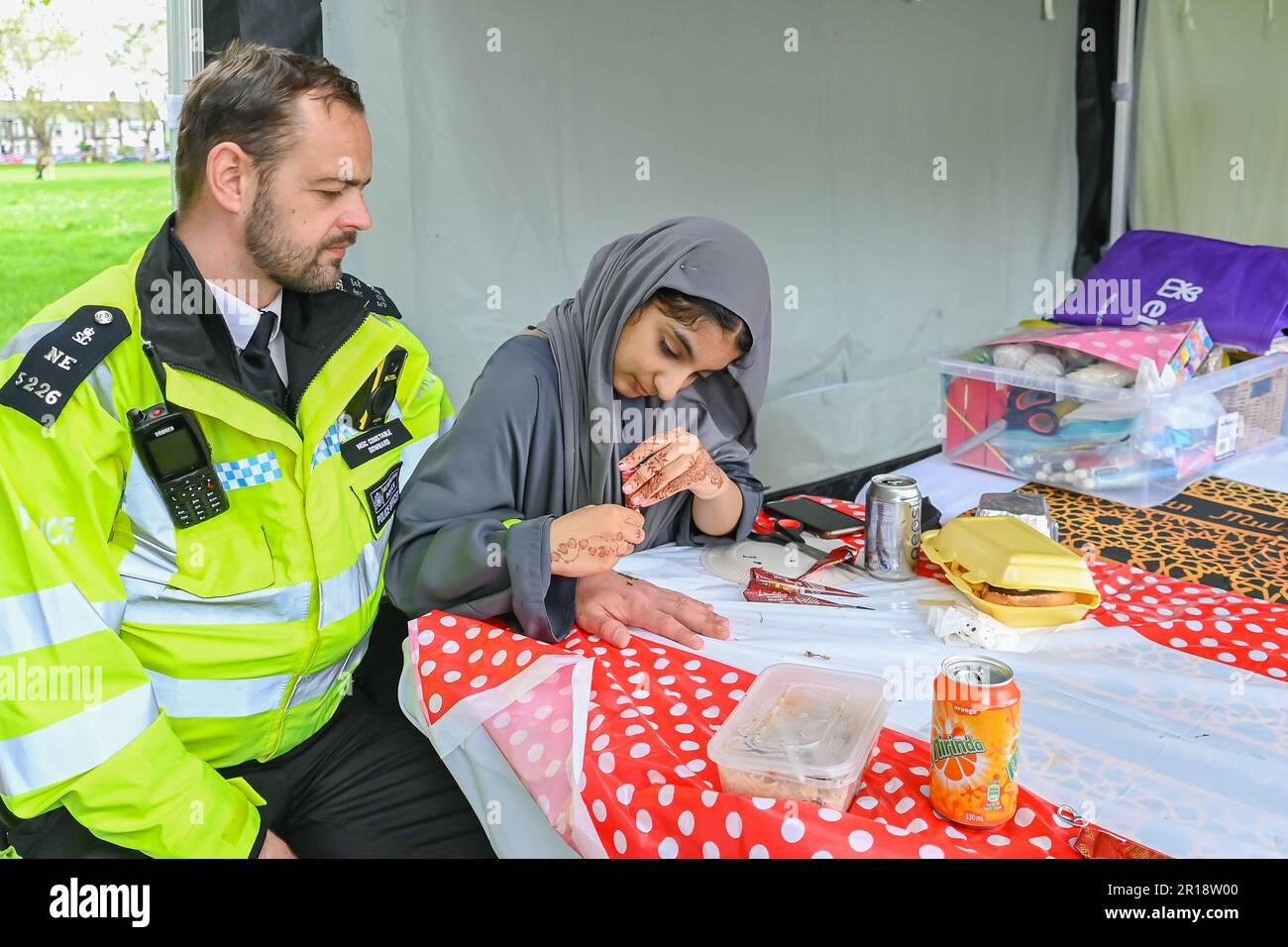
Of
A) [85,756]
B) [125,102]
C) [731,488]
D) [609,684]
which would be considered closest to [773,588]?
[731,488]

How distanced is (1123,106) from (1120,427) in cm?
288

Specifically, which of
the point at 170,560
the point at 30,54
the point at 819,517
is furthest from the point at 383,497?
the point at 30,54

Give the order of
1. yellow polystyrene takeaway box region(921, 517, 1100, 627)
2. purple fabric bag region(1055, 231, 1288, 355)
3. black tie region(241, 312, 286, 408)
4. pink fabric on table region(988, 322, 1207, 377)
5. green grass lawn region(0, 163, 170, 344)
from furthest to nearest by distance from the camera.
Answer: green grass lawn region(0, 163, 170, 344) < purple fabric bag region(1055, 231, 1288, 355) < pink fabric on table region(988, 322, 1207, 377) < black tie region(241, 312, 286, 408) < yellow polystyrene takeaway box region(921, 517, 1100, 627)

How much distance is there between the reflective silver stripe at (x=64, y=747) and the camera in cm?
128

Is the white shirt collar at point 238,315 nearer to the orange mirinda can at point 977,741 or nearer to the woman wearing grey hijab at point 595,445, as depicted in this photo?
the woman wearing grey hijab at point 595,445

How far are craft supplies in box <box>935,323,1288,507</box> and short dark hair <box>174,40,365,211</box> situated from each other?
1577 millimetres

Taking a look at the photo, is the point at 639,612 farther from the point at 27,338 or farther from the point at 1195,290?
the point at 1195,290

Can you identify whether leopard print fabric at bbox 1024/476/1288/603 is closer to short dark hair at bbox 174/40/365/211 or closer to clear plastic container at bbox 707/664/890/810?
clear plastic container at bbox 707/664/890/810

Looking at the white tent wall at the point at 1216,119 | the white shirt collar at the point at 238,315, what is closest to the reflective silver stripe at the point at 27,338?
the white shirt collar at the point at 238,315

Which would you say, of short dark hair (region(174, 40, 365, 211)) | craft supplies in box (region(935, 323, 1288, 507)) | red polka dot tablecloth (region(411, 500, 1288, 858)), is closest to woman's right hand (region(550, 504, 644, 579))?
red polka dot tablecloth (region(411, 500, 1288, 858))

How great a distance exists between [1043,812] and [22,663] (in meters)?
1.24

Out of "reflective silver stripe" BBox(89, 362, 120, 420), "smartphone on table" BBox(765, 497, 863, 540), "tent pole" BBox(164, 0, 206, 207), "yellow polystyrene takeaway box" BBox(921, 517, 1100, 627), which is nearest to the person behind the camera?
"reflective silver stripe" BBox(89, 362, 120, 420)

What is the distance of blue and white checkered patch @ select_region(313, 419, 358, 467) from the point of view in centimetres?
161

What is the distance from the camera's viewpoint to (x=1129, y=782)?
111 cm
